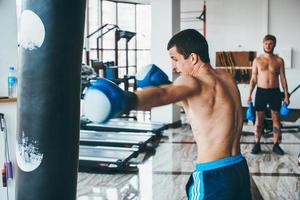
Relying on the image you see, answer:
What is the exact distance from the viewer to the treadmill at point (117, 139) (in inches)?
242

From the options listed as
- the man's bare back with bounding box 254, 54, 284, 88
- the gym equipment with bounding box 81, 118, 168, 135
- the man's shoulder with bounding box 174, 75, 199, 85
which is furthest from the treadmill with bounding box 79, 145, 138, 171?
the man's shoulder with bounding box 174, 75, 199, 85

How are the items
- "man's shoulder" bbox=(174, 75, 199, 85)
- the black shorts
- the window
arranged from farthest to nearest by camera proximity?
the window
the black shorts
"man's shoulder" bbox=(174, 75, 199, 85)

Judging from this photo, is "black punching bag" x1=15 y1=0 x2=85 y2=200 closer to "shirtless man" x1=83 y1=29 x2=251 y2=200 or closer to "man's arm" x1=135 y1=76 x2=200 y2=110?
"man's arm" x1=135 y1=76 x2=200 y2=110

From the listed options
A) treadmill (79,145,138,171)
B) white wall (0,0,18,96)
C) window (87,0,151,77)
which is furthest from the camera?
window (87,0,151,77)

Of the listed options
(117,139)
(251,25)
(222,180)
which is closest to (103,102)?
(222,180)

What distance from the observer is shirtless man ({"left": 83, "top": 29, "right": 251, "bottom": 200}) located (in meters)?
2.07

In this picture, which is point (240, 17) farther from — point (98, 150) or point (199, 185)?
point (199, 185)

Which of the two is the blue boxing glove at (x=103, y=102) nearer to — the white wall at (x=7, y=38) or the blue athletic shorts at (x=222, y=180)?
A: the blue athletic shorts at (x=222, y=180)

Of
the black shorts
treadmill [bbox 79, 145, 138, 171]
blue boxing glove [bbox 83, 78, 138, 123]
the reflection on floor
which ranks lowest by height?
the reflection on floor

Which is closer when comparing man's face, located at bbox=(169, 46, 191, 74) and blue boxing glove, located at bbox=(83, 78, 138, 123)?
blue boxing glove, located at bbox=(83, 78, 138, 123)

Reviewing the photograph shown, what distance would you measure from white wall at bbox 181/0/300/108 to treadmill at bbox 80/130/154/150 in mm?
4632

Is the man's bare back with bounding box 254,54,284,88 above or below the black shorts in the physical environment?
above

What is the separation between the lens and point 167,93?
182 centimetres

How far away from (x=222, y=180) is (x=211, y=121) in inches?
12.0
